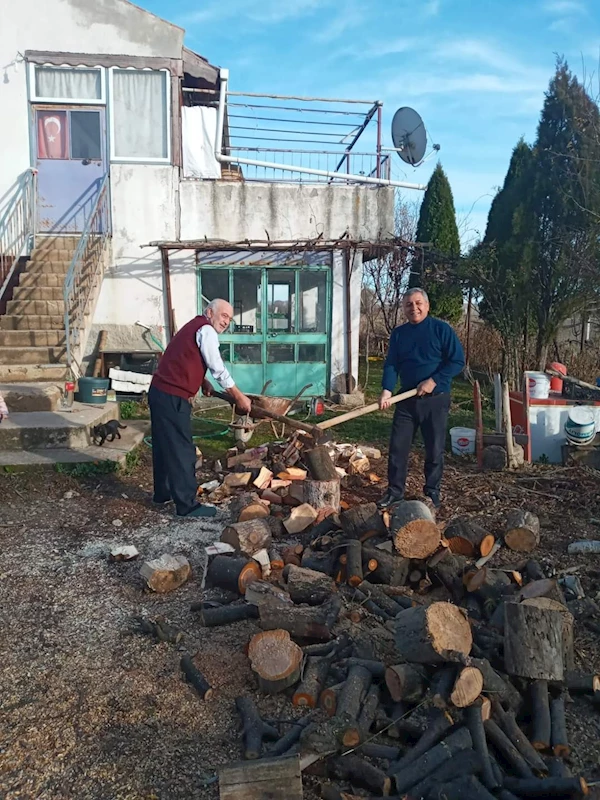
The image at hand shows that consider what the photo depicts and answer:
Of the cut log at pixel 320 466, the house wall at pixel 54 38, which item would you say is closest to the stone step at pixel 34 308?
the house wall at pixel 54 38

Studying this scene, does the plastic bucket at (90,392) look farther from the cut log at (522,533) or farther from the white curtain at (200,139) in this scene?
the cut log at (522,533)

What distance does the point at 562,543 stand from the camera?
16.0 feet

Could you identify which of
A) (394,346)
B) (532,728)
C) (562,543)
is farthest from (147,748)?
(394,346)

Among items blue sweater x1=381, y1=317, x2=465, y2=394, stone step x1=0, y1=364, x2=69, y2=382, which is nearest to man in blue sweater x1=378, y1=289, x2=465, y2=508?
blue sweater x1=381, y1=317, x2=465, y2=394

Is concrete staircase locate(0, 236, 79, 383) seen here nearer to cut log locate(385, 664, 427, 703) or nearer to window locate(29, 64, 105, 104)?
window locate(29, 64, 105, 104)

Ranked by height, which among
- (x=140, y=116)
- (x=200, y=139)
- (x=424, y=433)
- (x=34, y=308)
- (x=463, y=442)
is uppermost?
(x=140, y=116)

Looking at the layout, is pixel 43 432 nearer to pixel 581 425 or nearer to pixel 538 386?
pixel 538 386

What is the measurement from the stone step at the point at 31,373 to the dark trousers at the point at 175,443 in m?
3.81

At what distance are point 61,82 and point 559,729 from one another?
38.9ft

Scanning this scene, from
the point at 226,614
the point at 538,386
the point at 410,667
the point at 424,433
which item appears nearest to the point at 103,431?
the point at 424,433

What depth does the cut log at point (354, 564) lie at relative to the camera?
12.9 feet

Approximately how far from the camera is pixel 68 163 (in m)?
10.9

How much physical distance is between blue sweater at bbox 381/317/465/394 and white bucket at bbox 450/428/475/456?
2.06m

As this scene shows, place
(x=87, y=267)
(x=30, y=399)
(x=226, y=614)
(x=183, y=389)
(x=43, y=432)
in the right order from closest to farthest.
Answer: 1. (x=226, y=614)
2. (x=183, y=389)
3. (x=43, y=432)
4. (x=30, y=399)
5. (x=87, y=267)
